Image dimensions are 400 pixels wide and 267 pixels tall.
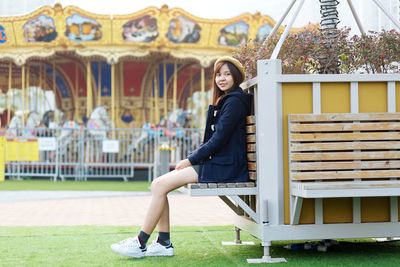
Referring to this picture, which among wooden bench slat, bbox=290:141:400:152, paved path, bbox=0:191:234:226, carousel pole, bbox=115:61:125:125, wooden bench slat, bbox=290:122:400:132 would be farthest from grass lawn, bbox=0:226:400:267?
carousel pole, bbox=115:61:125:125

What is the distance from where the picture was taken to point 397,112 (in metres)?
4.35

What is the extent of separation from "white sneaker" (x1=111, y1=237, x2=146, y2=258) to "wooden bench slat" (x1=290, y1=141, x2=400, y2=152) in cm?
121

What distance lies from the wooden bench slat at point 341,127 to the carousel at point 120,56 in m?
15.5

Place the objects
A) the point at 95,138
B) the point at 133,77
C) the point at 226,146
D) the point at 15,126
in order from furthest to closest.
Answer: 1. the point at 133,77
2. the point at 15,126
3. the point at 95,138
4. the point at 226,146

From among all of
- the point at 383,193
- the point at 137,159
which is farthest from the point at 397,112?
the point at 137,159

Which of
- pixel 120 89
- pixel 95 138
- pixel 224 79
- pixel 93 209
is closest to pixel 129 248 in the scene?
pixel 224 79

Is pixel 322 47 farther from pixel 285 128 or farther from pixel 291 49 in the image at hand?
pixel 285 128

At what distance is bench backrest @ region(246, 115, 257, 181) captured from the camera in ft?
A: 14.6

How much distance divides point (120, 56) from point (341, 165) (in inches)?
623

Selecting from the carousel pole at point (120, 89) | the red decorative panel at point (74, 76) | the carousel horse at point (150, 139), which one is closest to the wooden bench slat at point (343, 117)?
the carousel horse at point (150, 139)

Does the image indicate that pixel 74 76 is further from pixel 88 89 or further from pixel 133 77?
pixel 133 77

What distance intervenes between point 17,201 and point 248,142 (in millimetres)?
7265

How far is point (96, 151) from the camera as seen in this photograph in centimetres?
1822

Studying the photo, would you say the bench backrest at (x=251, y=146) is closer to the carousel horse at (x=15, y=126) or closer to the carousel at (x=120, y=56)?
the carousel horse at (x=15, y=126)
